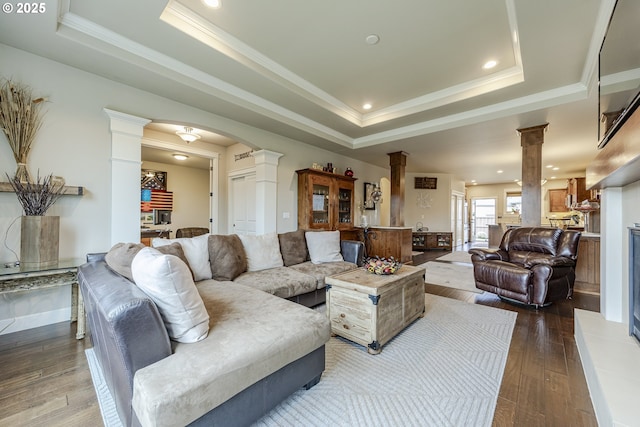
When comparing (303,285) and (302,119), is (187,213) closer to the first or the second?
(302,119)

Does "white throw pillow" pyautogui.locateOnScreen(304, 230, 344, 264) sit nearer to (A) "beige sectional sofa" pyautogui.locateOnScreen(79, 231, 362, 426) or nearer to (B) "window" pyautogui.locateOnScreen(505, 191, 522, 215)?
(A) "beige sectional sofa" pyautogui.locateOnScreen(79, 231, 362, 426)

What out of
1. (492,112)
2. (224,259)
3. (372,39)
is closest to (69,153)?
(224,259)

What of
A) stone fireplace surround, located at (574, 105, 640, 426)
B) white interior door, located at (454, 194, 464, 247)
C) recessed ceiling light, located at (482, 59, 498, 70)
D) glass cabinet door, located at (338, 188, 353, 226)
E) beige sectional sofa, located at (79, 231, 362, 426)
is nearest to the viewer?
beige sectional sofa, located at (79, 231, 362, 426)

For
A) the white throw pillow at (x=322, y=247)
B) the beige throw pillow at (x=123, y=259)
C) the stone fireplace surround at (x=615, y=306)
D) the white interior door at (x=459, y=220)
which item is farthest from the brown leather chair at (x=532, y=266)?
the white interior door at (x=459, y=220)

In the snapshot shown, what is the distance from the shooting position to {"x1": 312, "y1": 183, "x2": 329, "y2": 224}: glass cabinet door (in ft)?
16.3

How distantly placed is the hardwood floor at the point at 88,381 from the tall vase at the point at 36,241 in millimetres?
681

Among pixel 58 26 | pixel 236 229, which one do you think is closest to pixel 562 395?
pixel 58 26

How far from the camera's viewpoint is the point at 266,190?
449 centimetres

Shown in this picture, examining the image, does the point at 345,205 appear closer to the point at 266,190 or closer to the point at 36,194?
the point at 266,190

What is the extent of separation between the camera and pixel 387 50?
2721 mm

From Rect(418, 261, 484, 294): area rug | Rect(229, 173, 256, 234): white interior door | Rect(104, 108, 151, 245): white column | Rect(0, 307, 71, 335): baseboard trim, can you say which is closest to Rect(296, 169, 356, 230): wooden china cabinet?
Rect(229, 173, 256, 234): white interior door

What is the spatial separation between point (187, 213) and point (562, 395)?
797 cm

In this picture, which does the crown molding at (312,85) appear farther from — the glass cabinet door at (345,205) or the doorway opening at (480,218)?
the doorway opening at (480,218)

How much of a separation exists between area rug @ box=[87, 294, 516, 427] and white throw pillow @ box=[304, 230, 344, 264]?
1.38 meters
